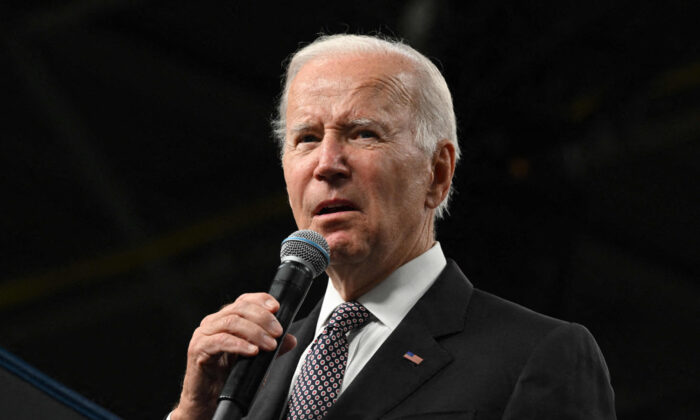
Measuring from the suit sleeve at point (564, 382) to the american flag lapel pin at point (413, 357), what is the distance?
0.60 feet

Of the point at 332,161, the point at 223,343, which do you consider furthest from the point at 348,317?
the point at 223,343

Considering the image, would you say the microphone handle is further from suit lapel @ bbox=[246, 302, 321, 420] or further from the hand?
suit lapel @ bbox=[246, 302, 321, 420]

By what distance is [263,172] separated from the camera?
5.71 m

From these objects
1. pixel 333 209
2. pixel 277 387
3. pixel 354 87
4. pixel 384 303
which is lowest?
pixel 277 387

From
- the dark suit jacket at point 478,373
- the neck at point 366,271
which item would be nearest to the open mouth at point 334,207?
the neck at point 366,271

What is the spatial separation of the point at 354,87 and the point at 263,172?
12.5ft

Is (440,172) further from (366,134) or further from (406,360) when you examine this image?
(406,360)

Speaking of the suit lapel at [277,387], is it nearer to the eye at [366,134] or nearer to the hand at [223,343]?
the hand at [223,343]

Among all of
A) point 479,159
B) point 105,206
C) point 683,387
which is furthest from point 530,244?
point 683,387

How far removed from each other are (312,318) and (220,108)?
3440 millimetres

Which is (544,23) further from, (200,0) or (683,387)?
(683,387)

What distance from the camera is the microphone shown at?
137 cm

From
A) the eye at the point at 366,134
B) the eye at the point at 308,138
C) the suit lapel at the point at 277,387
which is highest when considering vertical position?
the eye at the point at 366,134

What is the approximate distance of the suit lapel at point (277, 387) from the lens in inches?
71.9
